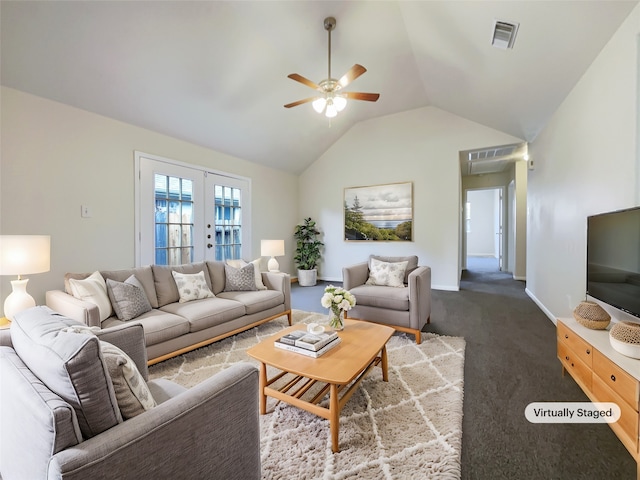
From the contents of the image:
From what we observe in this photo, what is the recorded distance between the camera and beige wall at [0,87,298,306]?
8.68 feet

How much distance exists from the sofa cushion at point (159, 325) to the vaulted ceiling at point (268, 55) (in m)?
2.42

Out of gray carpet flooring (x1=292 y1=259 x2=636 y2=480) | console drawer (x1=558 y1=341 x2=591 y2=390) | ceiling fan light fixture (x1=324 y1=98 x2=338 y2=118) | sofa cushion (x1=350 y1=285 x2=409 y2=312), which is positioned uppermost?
ceiling fan light fixture (x1=324 y1=98 x2=338 y2=118)

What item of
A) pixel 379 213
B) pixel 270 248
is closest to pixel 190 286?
pixel 270 248

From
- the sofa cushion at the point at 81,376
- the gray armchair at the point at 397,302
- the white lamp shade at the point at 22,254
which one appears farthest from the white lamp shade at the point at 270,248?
the sofa cushion at the point at 81,376

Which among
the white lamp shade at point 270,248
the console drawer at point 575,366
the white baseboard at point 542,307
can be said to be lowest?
the white baseboard at point 542,307

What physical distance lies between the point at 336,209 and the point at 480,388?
15.5 ft

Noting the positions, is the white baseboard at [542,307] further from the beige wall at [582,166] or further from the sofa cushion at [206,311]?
the sofa cushion at [206,311]

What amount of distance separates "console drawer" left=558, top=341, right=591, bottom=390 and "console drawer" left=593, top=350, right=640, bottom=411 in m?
0.15

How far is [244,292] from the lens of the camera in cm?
337

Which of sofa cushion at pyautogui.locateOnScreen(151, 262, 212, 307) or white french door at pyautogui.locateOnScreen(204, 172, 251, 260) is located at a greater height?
white french door at pyautogui.locateOnScreen(204, 172, 251, 260)

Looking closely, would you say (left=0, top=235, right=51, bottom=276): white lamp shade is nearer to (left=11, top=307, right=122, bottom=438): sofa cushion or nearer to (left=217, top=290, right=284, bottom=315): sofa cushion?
(left=217, top=290, right=284, bottom=315): sofa cushion

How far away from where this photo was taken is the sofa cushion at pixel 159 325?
226 centimetres

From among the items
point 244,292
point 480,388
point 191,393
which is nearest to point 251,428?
point 191,393


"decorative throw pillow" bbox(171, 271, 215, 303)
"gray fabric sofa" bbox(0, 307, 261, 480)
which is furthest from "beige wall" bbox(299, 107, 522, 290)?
"gray fabric sofa" bbox(0, 307, 261, 480)
